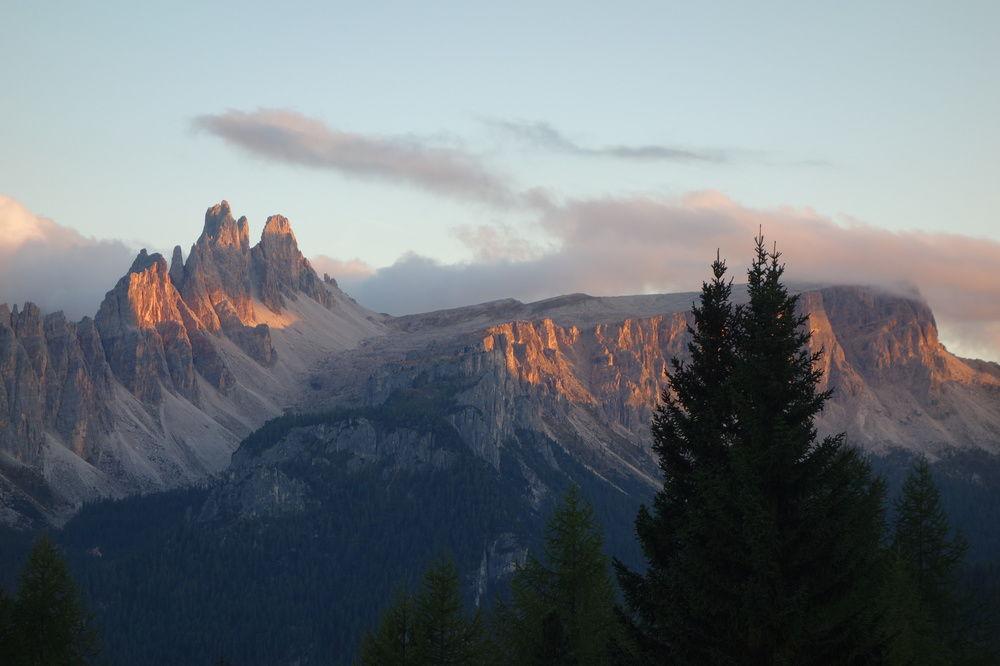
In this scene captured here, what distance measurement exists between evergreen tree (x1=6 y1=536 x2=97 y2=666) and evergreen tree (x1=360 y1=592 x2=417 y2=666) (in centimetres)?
1630

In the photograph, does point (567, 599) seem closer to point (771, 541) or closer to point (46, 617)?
point (771, 541)

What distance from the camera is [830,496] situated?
109 ft

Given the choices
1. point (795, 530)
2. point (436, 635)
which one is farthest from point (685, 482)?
point (436, 635)

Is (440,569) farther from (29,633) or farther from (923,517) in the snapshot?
(923,517)

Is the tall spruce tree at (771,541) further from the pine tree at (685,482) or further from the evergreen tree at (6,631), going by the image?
the evergreen tree at (6,631)

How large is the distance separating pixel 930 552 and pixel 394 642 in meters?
30.7

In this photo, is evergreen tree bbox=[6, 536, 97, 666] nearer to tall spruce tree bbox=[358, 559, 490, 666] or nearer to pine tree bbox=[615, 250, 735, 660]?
tall spruce tree bbox=[358, 559, 490, 666]

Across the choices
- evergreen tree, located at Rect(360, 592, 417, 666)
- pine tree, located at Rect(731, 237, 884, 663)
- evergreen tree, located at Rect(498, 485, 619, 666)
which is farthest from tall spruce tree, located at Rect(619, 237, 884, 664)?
evergreen tree, located at Rect(360, 592, 417, 666)

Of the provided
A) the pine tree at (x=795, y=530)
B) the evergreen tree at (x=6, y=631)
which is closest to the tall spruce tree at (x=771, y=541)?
the pine tree at (x=795, y=530)

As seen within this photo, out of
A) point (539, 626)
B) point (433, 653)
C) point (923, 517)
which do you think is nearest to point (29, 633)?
point (433, 653)

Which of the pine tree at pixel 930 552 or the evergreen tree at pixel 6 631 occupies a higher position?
the pine tree at pixel 930 552

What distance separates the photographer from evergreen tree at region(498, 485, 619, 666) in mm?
53188

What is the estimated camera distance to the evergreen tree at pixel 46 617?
227 feet

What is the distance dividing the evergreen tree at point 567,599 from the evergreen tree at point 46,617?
88.1 feet
